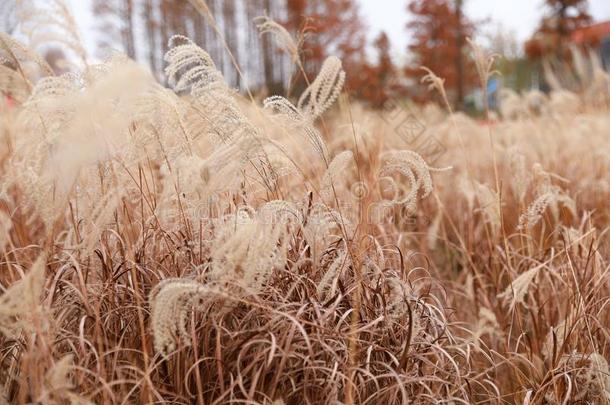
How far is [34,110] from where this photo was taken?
2129mm

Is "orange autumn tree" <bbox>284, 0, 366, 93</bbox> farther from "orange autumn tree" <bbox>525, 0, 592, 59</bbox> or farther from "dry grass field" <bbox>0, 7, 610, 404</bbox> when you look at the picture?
"dry grass field" <bbox>0, 7, 610, 404</bbox>

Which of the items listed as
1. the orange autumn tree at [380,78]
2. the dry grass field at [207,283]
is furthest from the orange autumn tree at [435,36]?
the dry grass field at [207,283]

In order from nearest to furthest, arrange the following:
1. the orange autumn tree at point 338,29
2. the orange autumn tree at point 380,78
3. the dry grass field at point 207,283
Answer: the dry grass field at point 207,283 → the orange autumn tree at point 380,78 → the orange autumn tree at point 338,29

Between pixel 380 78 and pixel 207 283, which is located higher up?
pixel 380 78

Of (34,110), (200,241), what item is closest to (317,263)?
(200,241)

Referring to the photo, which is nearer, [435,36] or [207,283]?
[207,283]

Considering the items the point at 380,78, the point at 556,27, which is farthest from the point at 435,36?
the point at 556,27

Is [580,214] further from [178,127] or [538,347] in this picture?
[178,127]

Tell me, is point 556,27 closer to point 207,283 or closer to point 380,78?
point 380,78

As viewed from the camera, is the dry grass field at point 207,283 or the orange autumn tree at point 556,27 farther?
the orange autumn tree at point 556,27

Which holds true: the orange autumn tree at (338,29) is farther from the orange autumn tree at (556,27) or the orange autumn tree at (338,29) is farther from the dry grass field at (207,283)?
the dry grass field at (207,283)

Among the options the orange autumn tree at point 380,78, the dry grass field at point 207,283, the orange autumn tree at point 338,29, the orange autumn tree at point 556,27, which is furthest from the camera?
the orange autumn tree at point 556,27

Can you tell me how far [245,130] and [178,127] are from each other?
354mm

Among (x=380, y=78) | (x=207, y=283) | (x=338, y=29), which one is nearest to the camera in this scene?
(x=207, y=283)
